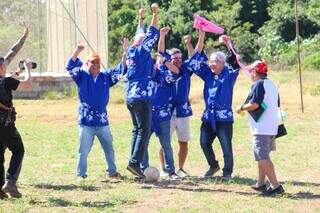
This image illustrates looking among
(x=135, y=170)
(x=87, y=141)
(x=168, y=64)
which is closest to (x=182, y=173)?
(x=135, y=170)

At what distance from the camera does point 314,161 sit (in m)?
10.5

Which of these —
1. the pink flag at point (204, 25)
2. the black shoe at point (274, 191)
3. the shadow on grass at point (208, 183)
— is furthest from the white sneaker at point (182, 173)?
the pink flag at point (204, 25)

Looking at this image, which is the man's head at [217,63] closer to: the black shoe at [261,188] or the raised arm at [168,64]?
the raised arm at [168,64]

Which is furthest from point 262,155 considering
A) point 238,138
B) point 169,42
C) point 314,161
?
point 169,42

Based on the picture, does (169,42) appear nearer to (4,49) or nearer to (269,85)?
(4,49)

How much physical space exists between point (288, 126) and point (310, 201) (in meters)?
7.79

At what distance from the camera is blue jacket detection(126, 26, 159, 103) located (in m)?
8.43

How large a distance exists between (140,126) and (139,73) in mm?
694

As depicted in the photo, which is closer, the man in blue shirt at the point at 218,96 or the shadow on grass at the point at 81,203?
the shadow on grass at the point at 81,203

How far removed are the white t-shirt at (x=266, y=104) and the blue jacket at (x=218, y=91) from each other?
107 cm

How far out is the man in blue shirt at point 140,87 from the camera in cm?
843

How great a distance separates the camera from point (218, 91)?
8.85 m

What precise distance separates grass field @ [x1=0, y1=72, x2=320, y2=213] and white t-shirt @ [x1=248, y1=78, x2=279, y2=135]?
81 cm

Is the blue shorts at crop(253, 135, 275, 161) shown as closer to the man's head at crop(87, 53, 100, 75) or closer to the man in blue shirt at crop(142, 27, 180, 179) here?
the man in blue shirt at crop(142, 27, 180, 179)
